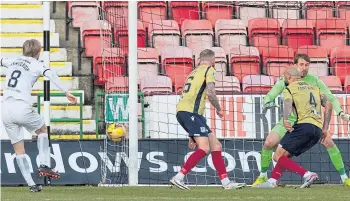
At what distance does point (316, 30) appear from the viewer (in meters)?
17.8

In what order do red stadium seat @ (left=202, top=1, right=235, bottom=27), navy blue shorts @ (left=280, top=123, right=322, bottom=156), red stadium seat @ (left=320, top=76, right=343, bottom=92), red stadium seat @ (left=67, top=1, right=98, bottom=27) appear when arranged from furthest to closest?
1. red stadium seat @ (left=202, top=1, right=235, bottom=27)
2. red stadium seat @ (left=67, top=1, right=98, bottom=27)
3. red stadium seat @ (left=320, top=76, right=343, bottom=92)
4. navy blue shorts @ (left=280, top=123, right=322, bottom=156)

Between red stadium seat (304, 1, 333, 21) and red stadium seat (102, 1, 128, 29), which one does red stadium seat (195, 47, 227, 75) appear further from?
red stadium seat (304, 1, 333, 21)

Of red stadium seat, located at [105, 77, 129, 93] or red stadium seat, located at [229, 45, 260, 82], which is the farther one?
red stadium seat, located at [229, 45, 260, 82]

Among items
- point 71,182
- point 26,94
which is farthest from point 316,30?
point 26,94

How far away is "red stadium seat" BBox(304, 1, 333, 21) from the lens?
17.5m

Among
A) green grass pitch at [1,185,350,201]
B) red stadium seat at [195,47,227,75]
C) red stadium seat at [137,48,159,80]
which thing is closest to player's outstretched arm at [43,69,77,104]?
green grass pitch at [1,185,350,201]

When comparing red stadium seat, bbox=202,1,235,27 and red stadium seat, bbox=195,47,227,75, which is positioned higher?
red stadium seat, bbox=202,1,235,27

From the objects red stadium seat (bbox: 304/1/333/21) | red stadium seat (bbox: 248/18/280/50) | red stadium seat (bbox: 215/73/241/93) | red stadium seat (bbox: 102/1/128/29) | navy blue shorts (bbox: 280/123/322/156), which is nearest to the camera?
navy blue shorts (bbox: 280/123/322/156)

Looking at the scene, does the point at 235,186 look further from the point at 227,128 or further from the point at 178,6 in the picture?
the point at 178,6

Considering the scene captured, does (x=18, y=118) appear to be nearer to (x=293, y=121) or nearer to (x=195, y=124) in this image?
(x=195, y=124)

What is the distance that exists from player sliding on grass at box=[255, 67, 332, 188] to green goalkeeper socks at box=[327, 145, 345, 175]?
0.38 metres

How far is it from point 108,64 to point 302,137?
4.59 m

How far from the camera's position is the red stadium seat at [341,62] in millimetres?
16641

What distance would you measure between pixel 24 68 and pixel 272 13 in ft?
25.9
